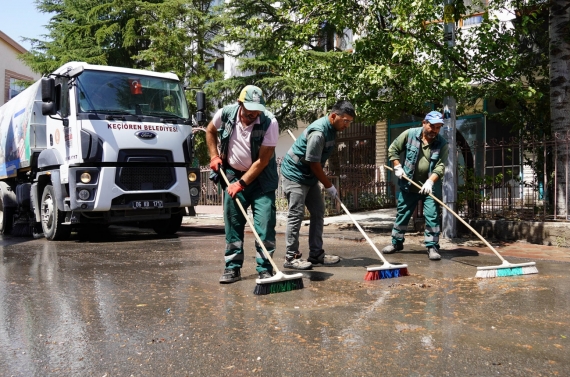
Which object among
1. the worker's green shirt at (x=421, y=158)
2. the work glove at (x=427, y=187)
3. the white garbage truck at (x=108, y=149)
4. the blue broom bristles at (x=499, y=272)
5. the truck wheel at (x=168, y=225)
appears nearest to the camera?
the blue broom bristles at (x=499, y=272)

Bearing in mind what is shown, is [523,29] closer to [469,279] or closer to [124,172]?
[469,279]

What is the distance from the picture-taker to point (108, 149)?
30.1 ft

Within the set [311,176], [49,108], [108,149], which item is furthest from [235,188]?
[49,108]

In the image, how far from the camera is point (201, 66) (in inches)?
708

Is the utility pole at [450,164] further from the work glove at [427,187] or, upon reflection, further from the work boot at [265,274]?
the work boot at [265,274]

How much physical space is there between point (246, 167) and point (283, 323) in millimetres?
1869

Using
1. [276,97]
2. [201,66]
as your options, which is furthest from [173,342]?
[201,66]

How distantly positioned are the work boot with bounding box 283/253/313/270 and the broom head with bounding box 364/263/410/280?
2.70 ft

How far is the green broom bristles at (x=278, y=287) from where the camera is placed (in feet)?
16.0

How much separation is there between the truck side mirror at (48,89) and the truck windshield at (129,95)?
42 cm

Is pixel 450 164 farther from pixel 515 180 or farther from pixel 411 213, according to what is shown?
pixel 411 213

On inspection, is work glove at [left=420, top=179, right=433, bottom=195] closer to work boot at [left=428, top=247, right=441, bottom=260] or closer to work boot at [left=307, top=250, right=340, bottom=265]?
work boot at [left=428, top=247, right=441, bottom=260]

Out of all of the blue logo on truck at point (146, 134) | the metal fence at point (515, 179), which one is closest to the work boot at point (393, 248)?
the metal fence at point (515, 179)

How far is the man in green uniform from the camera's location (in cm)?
610
